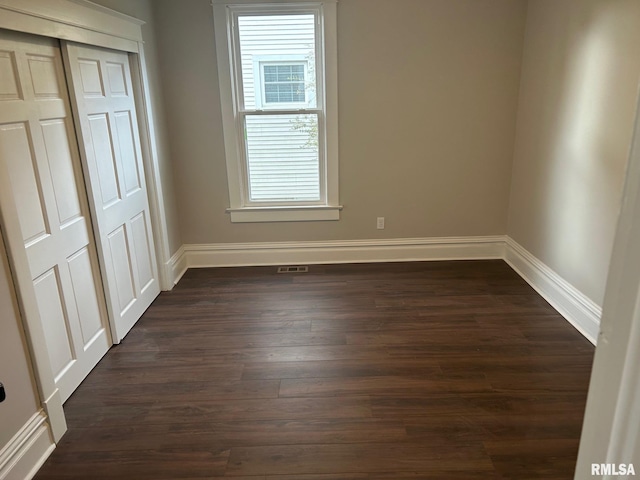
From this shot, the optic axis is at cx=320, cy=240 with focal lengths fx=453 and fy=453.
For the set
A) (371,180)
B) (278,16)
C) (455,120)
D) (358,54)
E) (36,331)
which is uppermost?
(278,16)

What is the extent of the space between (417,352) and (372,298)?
0.81 meters

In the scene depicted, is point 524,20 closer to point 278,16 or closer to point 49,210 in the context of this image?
point 278,16

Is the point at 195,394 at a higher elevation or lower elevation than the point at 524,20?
lower

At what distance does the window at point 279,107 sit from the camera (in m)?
3.68

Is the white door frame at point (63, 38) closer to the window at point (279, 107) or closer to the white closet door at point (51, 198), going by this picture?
the white closet door at point (51, 198)

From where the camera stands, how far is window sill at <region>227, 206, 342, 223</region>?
4.13 metres

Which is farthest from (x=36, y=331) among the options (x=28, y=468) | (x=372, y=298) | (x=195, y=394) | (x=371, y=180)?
(x=371, y=180)

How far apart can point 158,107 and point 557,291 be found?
3386 mm

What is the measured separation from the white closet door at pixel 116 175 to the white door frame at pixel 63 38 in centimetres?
7

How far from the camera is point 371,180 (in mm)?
4082

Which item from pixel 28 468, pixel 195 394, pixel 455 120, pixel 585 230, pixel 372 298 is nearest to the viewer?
pixel 28 468

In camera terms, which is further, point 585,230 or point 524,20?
point 524,20

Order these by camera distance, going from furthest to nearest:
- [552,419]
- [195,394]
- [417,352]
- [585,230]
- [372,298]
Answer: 1. [372,298]
2. [585,230]
3. [417,352]
4. [195,394]
5. [552,419]

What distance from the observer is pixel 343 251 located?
14.0 ft
